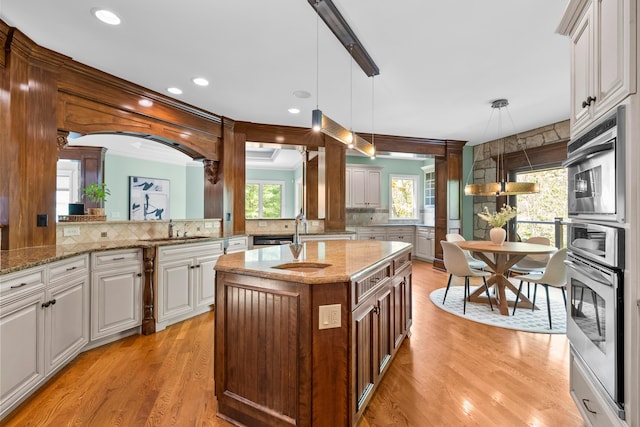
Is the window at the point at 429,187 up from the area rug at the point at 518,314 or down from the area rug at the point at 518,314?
up

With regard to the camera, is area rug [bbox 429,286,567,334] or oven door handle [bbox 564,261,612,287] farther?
area rug [bbox 429,286,567,334]

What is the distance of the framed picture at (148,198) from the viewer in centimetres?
689

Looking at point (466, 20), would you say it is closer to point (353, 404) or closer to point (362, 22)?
point (362, 22)

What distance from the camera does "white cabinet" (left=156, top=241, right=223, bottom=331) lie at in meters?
3.16

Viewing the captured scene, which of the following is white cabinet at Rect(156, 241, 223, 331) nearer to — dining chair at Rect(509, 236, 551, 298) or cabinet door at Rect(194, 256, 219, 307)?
cabinet door at Rect(194, 256, 219, 307)

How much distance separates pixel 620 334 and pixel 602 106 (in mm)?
988

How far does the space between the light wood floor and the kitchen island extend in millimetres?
295

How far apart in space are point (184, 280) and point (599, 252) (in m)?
3.41

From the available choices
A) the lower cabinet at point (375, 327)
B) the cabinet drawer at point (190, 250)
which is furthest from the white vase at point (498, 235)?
the cabinet drawer at point (190, 250)

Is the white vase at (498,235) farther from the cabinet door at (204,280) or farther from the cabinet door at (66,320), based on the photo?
the cabinet door at (66,320)

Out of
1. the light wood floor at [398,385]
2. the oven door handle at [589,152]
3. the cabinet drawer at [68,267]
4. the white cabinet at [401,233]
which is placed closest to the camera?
the oven door handle at [589,152]

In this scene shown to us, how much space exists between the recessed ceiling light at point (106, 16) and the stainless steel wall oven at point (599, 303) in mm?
3192

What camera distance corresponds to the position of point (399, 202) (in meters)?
8.27

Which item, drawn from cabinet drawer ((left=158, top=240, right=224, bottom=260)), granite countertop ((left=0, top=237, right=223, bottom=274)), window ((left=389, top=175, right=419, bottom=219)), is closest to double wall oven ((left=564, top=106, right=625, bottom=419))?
granite countertop ((left=0, top=237, right=223, bottom=274))
